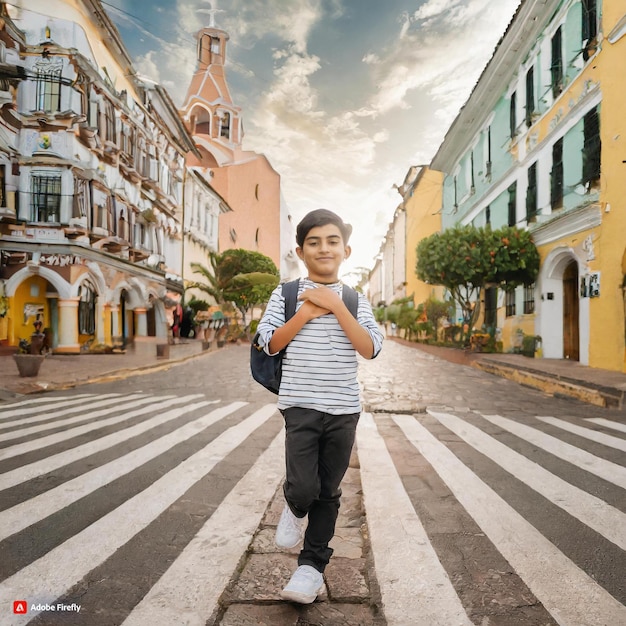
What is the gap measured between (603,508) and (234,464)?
9.15 ft

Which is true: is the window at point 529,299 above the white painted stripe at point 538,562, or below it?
above

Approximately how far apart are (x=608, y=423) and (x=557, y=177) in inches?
401

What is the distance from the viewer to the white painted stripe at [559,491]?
2.85 metres

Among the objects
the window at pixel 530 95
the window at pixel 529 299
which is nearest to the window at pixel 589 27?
the window at pixel 530 95

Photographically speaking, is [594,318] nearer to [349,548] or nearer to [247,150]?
[349,548]

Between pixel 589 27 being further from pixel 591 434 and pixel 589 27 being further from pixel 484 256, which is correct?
pixel 591 434

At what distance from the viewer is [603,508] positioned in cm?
313

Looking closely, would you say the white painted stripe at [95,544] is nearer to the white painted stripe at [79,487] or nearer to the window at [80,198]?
the white painted stripe at [79,487]

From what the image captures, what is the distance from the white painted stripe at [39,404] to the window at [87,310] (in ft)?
36.2

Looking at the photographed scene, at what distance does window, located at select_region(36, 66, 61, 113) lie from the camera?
16.6m

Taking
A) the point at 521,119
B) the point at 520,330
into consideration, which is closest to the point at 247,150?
the point at 521,119

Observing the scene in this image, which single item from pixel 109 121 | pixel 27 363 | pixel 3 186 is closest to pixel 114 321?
pixel 3 186

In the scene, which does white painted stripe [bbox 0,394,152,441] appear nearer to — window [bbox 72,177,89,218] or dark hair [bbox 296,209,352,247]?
dark hair [bbox 296,209,352,247]

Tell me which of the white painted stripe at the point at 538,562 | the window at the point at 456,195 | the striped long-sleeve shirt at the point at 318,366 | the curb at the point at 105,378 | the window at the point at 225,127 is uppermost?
the window at the point at 225,127
